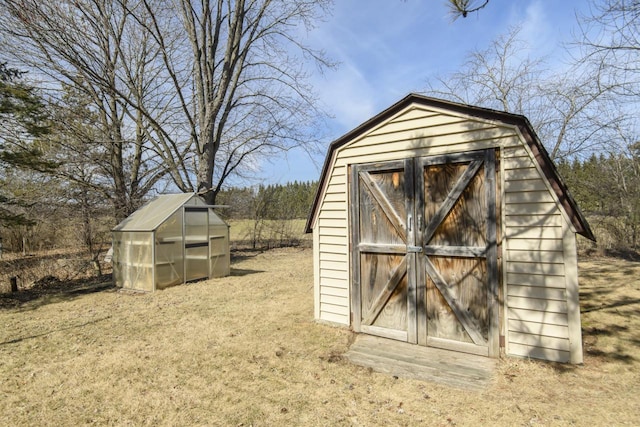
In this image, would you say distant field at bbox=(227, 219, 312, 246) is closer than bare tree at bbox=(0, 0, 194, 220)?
No

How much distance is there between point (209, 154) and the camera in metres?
14.5

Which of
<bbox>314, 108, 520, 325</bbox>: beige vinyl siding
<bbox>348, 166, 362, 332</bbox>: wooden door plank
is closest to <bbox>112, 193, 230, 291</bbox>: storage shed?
<bbox>314, 108, 520, 325</bbox>: beige vinyl siding

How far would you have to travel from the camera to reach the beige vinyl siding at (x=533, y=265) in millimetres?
3863

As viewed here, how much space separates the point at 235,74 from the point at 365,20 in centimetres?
807

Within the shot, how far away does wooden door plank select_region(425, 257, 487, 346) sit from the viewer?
4316mm

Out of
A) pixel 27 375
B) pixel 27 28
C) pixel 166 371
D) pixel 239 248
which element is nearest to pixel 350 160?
pixel 166 371

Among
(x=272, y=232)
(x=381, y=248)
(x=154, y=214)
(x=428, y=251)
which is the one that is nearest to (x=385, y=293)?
(x=381, y=248)

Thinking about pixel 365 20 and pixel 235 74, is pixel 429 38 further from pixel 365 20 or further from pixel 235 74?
pixel 235 74

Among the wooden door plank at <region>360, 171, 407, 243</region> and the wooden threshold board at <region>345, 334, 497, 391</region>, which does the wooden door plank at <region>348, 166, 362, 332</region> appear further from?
the wooden threshold board at <region>345, 334, 497, 391</region>

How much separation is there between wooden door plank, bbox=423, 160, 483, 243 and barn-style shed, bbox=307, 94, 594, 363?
0.01 metres

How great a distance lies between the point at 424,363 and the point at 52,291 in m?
10.7

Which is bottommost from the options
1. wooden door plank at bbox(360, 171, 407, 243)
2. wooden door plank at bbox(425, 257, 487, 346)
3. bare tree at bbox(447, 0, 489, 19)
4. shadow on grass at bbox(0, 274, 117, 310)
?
shadow on grass at bbox(0, 274, 117, 310)

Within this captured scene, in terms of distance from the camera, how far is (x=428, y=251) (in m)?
4.68

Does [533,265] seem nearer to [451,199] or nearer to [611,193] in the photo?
[451,199]
